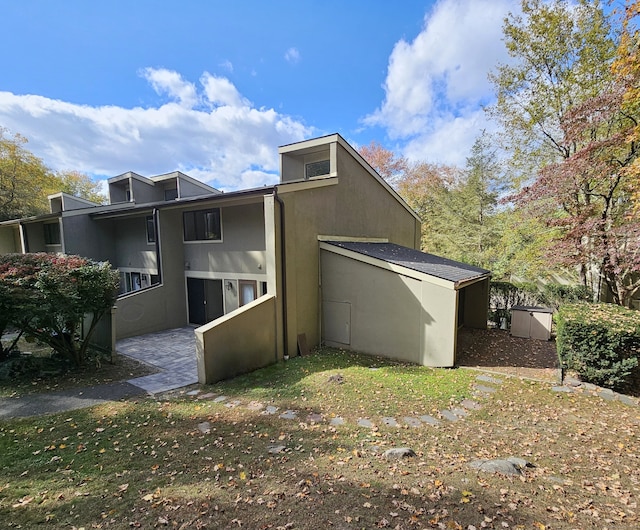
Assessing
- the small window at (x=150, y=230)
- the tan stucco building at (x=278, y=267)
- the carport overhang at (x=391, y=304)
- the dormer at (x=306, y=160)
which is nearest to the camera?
the carport overhang at (x=391, y=304)

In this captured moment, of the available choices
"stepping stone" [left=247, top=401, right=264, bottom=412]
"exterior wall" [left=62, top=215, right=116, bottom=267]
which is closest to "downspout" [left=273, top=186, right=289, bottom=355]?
"stepping stone" [left=247, top=401, right=264, bottom=412]

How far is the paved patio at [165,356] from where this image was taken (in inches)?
301

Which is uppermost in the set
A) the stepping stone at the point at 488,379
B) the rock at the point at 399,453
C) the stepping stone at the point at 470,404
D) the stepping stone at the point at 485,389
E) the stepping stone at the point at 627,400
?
the rock at the point at 399,453

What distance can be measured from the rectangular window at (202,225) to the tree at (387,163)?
71.7ft

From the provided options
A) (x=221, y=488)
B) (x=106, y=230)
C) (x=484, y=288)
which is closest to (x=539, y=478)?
(x=221, y=488)

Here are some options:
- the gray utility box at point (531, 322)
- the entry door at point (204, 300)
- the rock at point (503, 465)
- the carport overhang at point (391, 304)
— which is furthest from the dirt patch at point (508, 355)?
the entry door at point (204, 300)

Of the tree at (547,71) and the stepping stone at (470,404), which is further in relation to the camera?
the tree at (547,71)

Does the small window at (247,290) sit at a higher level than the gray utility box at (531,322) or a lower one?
higher

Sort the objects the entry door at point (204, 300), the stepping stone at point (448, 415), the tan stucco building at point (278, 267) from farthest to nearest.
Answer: the entry door at point (204, 300)
the tan stucco building at point (278, 267)
the stepping stone at point (448, 415)

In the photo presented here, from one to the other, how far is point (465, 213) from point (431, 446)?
2226 cm

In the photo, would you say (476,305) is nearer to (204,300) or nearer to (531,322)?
(531,322)

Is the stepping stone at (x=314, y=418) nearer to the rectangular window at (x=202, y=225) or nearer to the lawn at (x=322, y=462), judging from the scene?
the lawn at (x=322, y=462)

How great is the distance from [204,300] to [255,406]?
7.89 meters

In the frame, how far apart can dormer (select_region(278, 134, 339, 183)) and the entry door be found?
5342 millimetres
